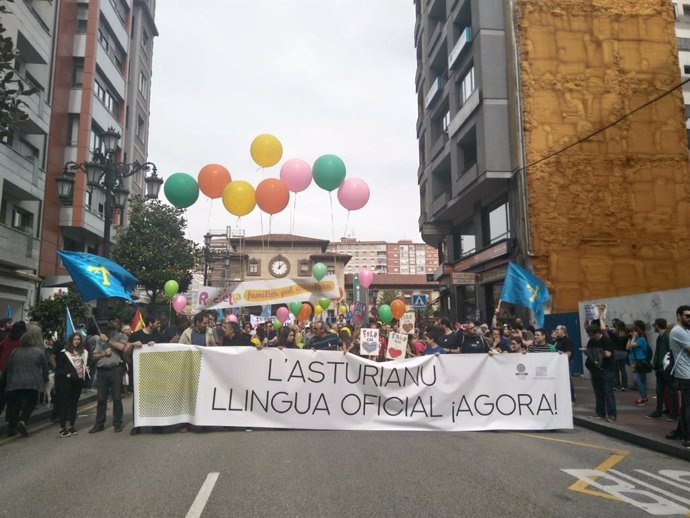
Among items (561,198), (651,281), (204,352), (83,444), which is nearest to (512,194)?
(561,198)

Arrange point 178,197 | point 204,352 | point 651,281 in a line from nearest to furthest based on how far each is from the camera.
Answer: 1. point 204,352
2. point 178,197
3. point 651,281

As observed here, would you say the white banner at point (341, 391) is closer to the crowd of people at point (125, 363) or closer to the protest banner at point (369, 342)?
the crowd of people at point (125, 363)

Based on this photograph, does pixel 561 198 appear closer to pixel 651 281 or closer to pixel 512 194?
pixel 512 194

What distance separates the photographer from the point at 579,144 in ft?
75.5

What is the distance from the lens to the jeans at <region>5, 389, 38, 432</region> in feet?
27.5

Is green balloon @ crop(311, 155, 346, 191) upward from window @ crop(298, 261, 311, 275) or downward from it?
downward

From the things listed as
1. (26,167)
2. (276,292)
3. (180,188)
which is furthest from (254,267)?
(180,188)

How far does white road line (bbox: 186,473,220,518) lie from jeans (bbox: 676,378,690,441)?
595cm

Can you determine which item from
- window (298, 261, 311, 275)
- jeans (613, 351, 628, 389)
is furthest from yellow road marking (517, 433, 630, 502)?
window (298, 261, 311, 275)

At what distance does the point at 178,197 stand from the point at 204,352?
6366 mm

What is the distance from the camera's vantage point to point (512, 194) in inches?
912

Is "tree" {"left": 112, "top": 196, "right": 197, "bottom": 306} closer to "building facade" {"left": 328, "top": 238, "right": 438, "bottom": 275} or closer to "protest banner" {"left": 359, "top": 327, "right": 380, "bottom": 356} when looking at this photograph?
"protest banner" {"left": 359, "top": 327, "right": 380, "bottom": 356}

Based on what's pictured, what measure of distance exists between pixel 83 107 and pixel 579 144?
2365 centimetres

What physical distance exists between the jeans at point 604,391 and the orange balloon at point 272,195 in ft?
28.2
